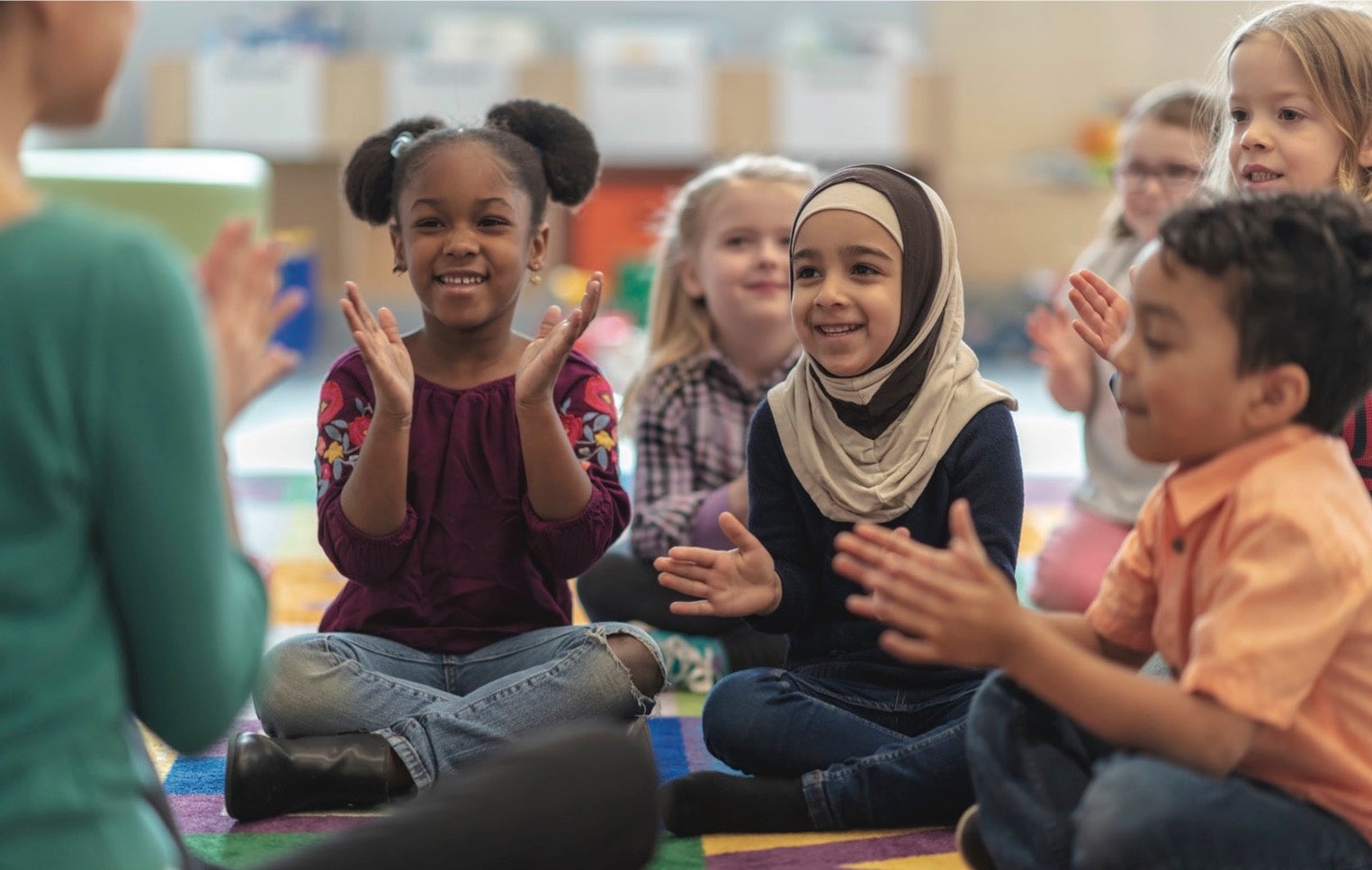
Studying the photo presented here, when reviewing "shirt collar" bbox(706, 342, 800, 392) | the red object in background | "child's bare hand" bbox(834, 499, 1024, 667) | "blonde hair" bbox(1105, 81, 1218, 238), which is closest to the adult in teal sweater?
"child's bare hand" bbox(834, 499, 1024, 667)

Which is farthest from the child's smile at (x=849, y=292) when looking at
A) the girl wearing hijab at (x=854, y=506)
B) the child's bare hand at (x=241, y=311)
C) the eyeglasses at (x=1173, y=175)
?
the eyeglasses at (x=1173, y=175)

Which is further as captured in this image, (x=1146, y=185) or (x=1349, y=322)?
(x=1146, y=185)

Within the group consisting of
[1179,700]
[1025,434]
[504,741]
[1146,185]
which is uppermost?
[1146,185]

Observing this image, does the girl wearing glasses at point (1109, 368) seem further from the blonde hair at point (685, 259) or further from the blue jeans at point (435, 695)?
the blue jeans at point (435, 695)

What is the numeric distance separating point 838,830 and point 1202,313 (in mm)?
593

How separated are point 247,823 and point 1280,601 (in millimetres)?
894

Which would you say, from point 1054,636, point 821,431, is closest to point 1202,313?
point 1054,636

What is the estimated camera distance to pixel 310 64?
507 cm

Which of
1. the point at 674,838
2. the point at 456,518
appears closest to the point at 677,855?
the point at 674,838

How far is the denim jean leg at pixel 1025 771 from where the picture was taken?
1062 mm

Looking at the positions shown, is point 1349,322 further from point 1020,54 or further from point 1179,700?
point 1020,54

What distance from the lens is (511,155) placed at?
5.41 ft

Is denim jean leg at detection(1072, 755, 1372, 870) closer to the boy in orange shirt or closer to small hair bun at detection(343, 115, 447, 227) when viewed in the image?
the boy in orange shirt

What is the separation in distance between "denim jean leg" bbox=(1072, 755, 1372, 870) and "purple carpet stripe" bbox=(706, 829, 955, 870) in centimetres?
33
